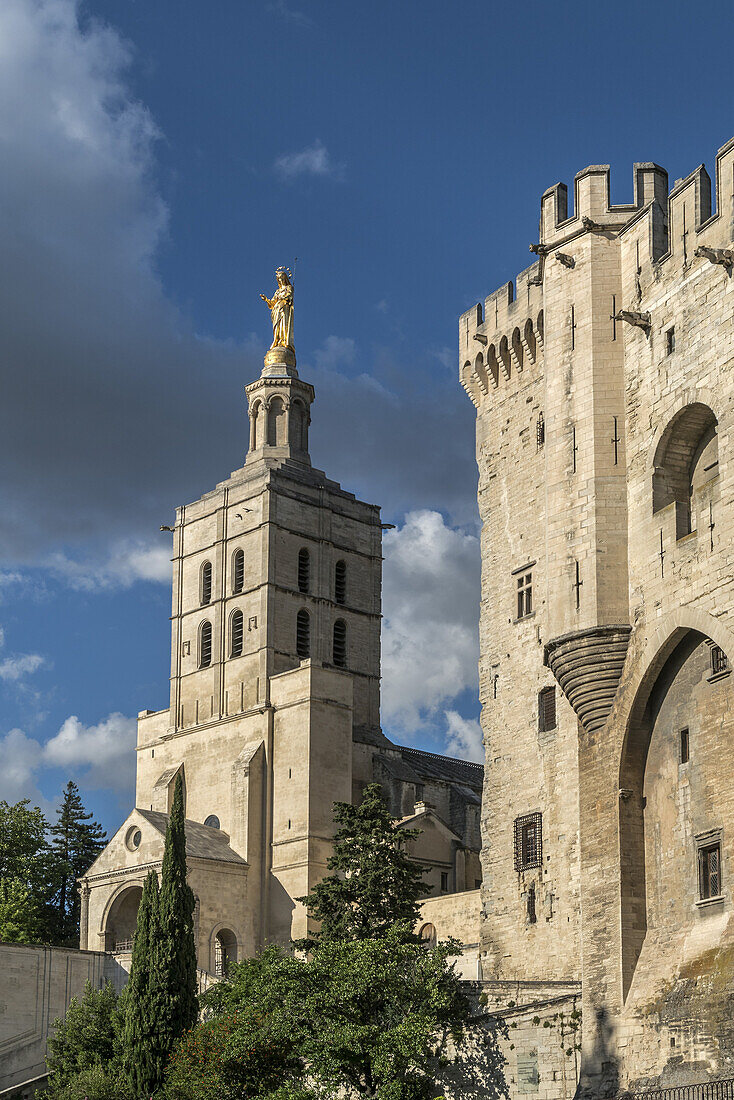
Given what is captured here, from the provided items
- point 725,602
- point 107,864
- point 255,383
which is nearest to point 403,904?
point 725,602

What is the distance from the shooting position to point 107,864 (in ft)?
196

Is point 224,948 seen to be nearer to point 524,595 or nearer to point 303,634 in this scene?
point 303,634

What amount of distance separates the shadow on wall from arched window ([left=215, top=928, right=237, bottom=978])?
27.7 meters

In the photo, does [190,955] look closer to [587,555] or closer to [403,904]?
[403,904]

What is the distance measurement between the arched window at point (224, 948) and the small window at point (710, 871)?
34.0 metres

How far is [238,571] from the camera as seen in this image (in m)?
68.9

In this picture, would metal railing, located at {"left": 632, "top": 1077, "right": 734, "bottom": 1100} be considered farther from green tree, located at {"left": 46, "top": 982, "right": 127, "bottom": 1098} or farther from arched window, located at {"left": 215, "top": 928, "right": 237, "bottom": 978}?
arched window, located at {"left": 215, "top": 928, "right": 237, "bottom": 978}

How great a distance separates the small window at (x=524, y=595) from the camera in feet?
A: 125

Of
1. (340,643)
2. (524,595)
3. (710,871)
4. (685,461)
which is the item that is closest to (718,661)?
(710,871)

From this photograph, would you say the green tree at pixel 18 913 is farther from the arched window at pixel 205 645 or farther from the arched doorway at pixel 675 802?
the arched doorway at pixel 675 802

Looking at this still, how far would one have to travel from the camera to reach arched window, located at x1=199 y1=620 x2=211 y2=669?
68812mm

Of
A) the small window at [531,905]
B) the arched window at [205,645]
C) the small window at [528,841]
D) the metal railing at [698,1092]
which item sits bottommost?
the metal railing at [698,1092]

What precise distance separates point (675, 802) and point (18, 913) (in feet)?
127

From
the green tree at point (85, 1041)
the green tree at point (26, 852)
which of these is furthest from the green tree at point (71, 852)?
the green tree at point (85, 1041)
